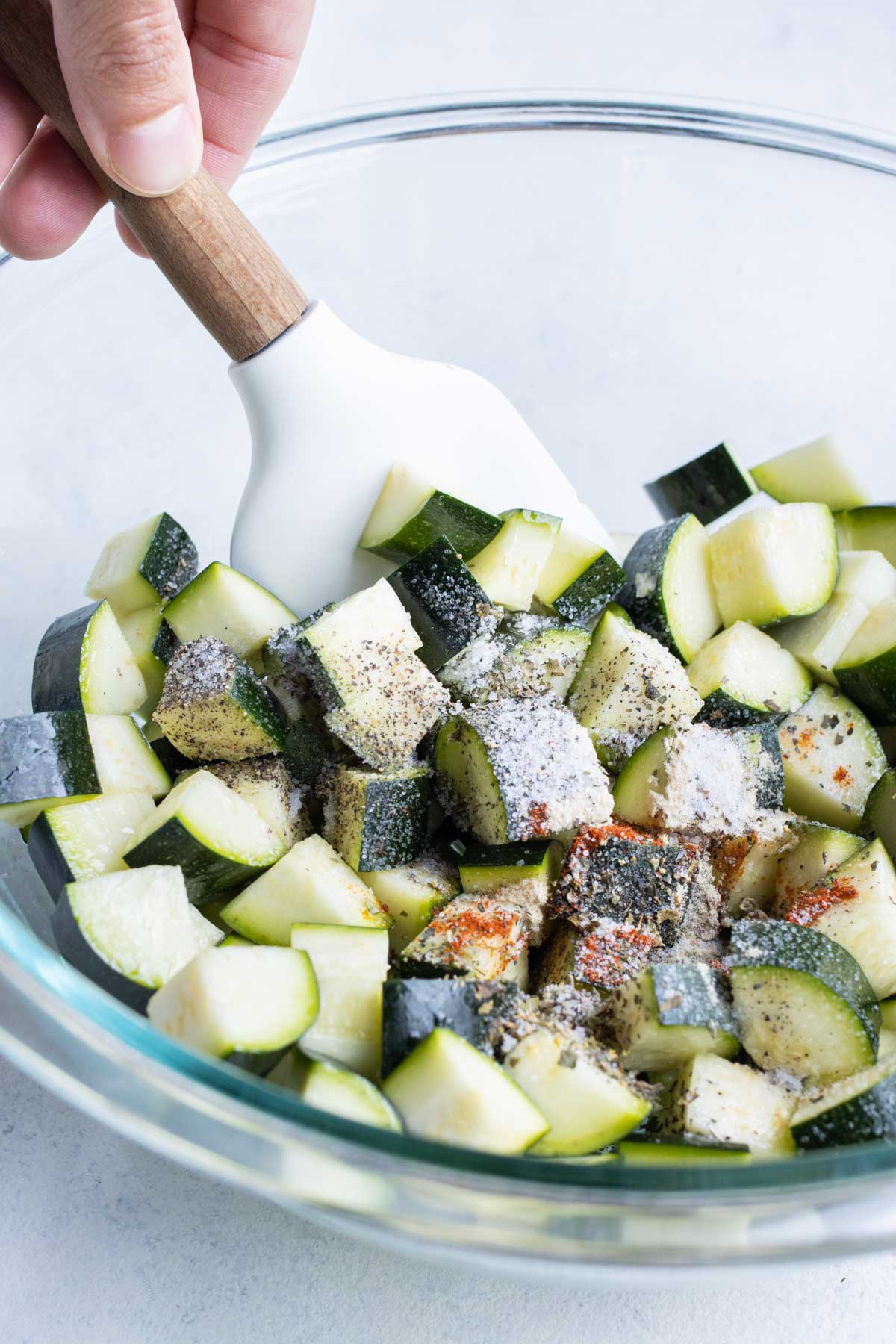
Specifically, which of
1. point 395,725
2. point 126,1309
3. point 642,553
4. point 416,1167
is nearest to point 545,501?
point 642,553

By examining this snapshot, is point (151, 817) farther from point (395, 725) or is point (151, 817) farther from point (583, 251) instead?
point (583, 251)

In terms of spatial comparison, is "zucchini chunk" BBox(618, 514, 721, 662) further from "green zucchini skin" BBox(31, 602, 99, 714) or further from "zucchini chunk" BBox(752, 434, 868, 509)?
"green zucchini skin" BBox(31, 602, 99, 714)

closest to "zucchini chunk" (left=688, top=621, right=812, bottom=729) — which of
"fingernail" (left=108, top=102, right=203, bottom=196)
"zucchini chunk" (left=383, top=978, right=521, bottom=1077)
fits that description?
"zucchini chunk" (left=383, top=978, right=521, bottom=1077)

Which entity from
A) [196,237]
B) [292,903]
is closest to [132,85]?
[196,237]

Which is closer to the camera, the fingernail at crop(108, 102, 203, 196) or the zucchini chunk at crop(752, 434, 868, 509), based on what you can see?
the fingernail at crop(108, 102, 203, 196)

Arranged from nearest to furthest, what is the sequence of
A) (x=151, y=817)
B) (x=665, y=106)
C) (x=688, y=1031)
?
(x=688, y=1031) < (x=151, y=817) < (x=665, y=106)

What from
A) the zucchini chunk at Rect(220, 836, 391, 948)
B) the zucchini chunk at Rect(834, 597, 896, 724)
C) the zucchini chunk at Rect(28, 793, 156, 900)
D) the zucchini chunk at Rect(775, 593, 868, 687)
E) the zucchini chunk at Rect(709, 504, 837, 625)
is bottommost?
the zucchini chunk at Rect(834, 597, 896, 724)

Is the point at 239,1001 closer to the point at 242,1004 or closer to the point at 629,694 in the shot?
the point at 242,1004
